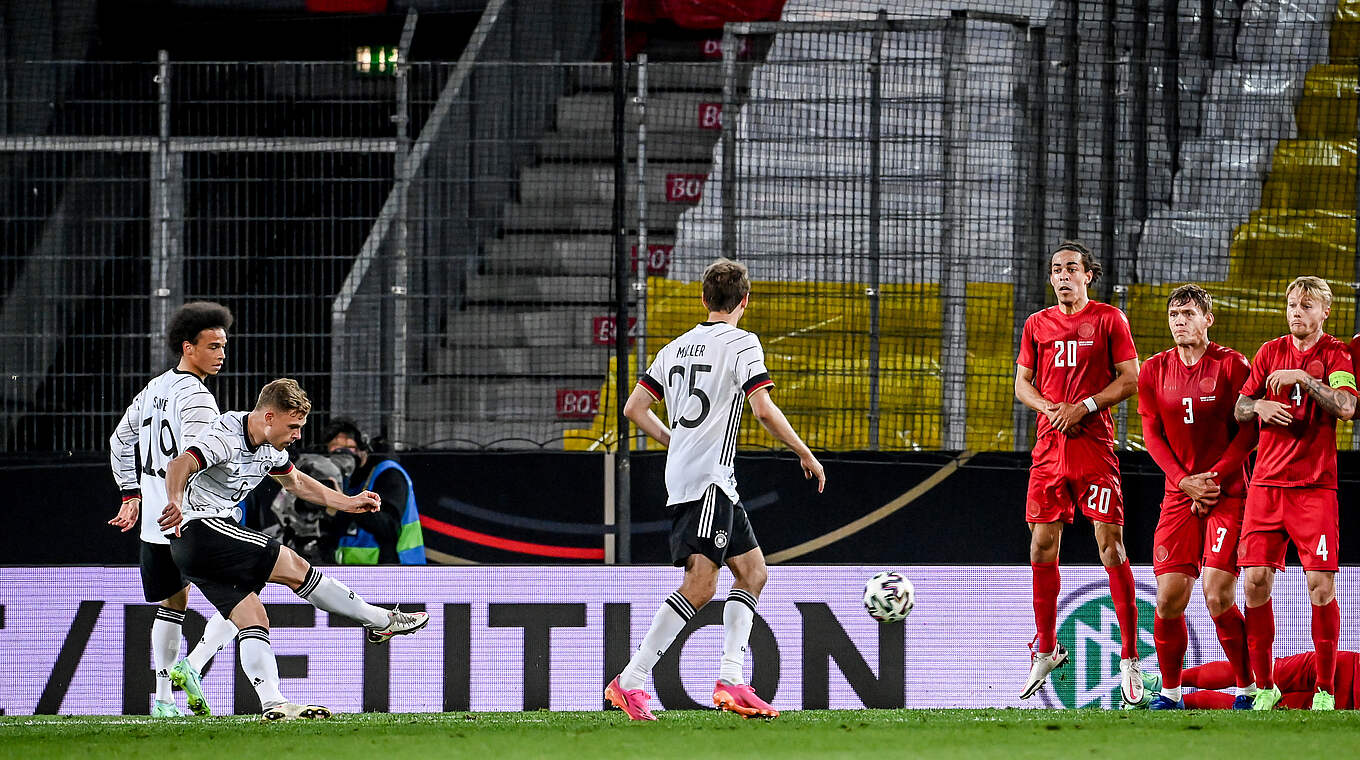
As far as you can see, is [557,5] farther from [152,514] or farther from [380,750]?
[380,750]

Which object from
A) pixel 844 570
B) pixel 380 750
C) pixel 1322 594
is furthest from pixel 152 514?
pixel 1322 594

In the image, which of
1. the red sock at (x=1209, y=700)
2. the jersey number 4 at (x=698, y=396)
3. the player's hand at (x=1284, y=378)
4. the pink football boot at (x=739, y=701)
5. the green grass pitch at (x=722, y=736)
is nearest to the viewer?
the green grass pitch at (x=722, y=736)

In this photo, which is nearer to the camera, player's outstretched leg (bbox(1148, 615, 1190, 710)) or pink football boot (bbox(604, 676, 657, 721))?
pink football boot (bbox(604, 676, 657, 721))

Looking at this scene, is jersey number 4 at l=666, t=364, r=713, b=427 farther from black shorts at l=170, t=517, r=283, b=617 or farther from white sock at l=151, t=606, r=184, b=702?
white sock at l=151, t=606, r=184, b=702

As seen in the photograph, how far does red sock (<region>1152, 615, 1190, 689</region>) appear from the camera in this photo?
23.5 ft

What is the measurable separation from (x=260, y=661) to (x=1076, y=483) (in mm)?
3581

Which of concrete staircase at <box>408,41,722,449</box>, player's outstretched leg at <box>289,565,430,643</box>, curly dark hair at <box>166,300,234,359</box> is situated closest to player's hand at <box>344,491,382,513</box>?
player's outstretched leg at <box>289,565,430,643</box>

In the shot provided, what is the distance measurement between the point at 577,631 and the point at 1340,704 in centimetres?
361

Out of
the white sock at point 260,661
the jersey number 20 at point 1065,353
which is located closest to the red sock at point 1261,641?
the jersey number 20 at point 1065,353

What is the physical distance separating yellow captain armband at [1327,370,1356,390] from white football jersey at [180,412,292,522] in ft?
14.6

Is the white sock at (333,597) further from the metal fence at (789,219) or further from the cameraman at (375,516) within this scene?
the metal fence at (789,219)

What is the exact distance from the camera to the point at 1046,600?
24.0ft

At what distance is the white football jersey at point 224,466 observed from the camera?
6535mm

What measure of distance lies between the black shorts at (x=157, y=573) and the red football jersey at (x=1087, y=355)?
13.2 ft
